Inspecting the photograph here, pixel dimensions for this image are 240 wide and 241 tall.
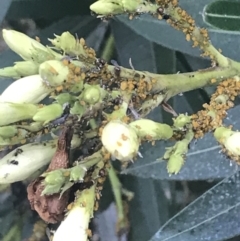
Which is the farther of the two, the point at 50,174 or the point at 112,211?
the point at 112,211

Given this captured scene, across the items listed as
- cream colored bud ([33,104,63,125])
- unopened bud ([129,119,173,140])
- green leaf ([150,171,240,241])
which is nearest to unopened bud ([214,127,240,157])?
unopened bud ([129,119,173,140])

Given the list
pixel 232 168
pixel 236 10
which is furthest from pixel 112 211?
pixel 236 10

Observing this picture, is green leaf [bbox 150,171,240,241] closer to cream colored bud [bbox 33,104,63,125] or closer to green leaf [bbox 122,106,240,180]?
green leaf [bbox 122,106,240,180]

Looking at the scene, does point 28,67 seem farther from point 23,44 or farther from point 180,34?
point 180,34

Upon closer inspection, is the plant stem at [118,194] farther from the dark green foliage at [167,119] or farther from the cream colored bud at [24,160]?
the cream colored bud at [24,160]

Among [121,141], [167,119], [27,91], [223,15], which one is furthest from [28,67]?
[167,119]

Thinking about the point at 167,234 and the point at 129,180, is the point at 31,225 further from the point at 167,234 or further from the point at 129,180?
the point at 167,234
